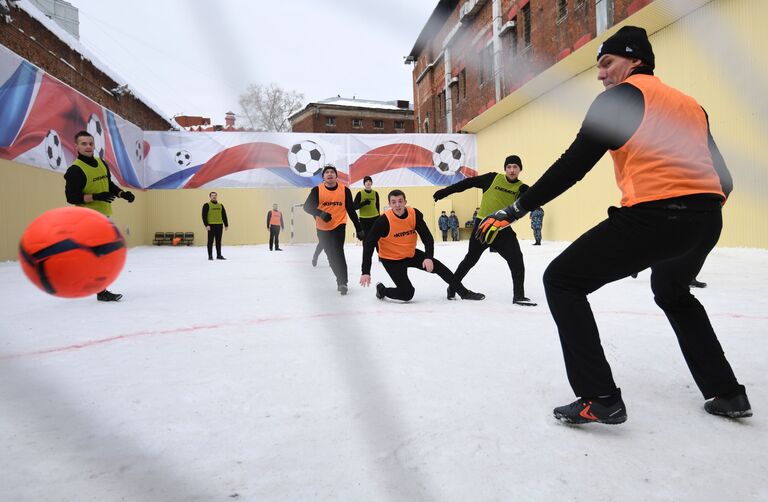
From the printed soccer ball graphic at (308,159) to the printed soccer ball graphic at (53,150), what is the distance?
8341 millimetres

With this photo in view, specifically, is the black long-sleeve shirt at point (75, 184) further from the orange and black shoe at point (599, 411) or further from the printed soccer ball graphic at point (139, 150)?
the printed soccer ball graphic at point (139, 150)

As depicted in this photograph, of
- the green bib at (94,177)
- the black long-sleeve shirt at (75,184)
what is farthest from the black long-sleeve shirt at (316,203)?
the black long-sleeve shirt at (75,184)

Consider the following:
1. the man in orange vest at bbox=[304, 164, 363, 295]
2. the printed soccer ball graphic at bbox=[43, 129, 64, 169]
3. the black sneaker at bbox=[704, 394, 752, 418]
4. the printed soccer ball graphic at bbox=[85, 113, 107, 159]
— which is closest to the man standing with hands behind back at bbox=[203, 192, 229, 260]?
the printed soccer ball graphic at bbox=[43, 129, 64, 169]

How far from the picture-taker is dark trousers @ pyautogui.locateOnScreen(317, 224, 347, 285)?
6.22 metres

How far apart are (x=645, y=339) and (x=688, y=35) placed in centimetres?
995

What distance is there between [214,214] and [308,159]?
8010 mm

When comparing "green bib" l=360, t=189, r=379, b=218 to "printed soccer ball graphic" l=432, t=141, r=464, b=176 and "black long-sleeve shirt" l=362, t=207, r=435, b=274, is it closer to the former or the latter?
"black long-sleeve shirt" l=362, t=207, r=435, b=274

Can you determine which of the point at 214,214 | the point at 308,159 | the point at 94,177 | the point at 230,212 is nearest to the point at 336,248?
the point at 94,177

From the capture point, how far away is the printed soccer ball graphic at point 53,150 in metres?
11.4

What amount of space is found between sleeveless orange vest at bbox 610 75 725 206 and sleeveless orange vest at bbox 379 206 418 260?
12.5 ft

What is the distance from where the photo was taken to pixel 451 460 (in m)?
1.73

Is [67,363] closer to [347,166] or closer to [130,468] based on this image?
[130,468]

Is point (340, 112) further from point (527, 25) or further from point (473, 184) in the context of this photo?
point (527, 25)

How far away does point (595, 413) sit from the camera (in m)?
1.97
